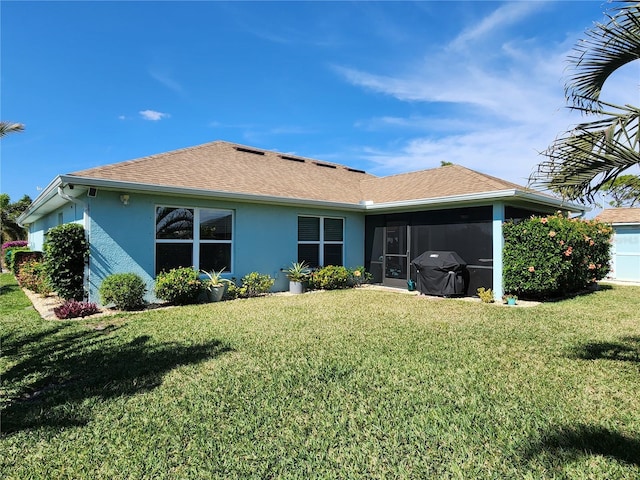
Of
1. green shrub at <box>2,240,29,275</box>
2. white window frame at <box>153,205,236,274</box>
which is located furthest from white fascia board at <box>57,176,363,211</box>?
green shrub at <box>2,240,29,275</box>

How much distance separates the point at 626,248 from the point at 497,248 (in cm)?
1156

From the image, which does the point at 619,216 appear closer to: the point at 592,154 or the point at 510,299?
the point at 510,299

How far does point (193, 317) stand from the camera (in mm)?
7754

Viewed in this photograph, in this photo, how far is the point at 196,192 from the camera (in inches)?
384

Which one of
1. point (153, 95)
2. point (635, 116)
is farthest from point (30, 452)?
point (153, 95)

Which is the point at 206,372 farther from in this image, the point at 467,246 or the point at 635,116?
the point at 467,246

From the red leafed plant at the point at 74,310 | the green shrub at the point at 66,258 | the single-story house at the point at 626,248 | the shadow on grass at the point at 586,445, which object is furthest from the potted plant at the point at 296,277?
the single-story house at the point at 626,248

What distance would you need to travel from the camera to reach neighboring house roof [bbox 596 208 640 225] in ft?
55.3

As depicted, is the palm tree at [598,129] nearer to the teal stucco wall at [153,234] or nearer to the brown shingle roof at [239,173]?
the brown shingle roof at [239,173]

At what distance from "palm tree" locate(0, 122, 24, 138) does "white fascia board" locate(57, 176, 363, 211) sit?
3.52 meters

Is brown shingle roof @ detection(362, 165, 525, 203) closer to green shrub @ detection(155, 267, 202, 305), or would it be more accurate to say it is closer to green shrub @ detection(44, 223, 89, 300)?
green shrub @ detection(155, 267, 202, 305)

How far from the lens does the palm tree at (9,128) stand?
375 inches

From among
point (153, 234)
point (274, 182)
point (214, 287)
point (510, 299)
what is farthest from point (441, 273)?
point (153, 234)

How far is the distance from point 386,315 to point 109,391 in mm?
5608
